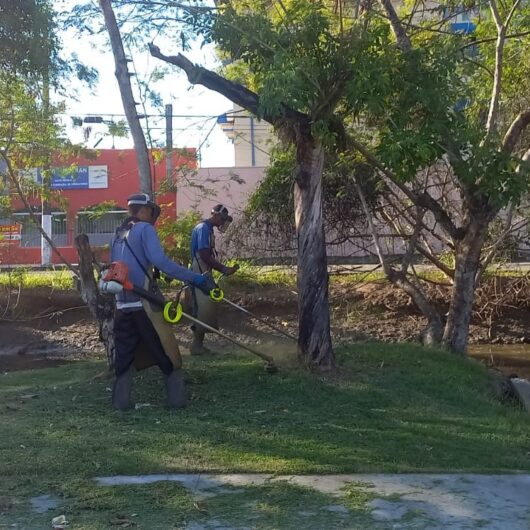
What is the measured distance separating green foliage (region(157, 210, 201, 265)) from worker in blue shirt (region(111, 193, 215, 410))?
266 inches

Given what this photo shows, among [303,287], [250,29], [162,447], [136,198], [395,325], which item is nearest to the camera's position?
[162,447]

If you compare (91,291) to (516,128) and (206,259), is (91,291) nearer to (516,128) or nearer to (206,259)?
(206,259)

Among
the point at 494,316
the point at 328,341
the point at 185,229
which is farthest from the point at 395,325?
the point at 328,341

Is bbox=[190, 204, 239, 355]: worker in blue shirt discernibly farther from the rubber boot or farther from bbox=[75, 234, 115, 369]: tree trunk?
bbox=[75, 234, 115, 369]: tree trunk

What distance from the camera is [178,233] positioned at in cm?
1427

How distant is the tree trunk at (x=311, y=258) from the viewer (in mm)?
8438

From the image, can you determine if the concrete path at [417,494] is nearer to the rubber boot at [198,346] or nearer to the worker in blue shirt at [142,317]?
the worker in blue shirt at [142,317]

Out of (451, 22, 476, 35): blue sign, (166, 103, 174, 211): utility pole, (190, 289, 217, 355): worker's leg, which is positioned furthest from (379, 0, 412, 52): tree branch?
(190, 289, 217, 355): worker's leg

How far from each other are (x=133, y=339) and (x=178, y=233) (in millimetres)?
7254

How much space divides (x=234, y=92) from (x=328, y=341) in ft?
9.35

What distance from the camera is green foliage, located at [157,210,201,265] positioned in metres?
14.1

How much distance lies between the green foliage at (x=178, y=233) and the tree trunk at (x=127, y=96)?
4.89 m

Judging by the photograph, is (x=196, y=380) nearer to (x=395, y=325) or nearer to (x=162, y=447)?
(x=162, y=447)

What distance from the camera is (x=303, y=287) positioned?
8.50 meters
